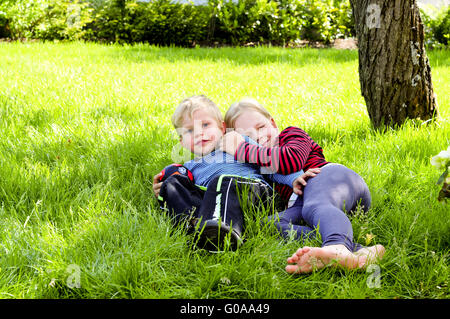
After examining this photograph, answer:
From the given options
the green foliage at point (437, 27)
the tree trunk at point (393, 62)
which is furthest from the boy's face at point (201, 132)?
the green foliage at point (437, 27)

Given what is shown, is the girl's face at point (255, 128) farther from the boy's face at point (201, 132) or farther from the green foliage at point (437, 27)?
the green foliage at point (437, 27)

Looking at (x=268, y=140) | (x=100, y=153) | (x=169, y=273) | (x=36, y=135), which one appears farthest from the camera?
(x=36, y=135)

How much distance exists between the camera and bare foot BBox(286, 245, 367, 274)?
1.76 m

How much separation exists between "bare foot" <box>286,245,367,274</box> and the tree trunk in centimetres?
193

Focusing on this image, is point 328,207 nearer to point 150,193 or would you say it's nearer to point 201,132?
point 201,132

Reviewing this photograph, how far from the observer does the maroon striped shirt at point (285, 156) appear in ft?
7.63

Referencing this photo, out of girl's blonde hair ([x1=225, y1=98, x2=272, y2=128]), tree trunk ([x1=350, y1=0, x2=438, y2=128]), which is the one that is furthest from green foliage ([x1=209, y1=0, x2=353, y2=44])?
girl's blonde hair ([x1=225, y1=98, x2=272, y2=128])

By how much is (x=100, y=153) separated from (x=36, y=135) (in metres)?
0.63

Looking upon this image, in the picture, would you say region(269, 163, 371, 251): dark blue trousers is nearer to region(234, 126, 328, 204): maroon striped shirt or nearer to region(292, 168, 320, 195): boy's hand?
region(292, 168, 320, 195): boy's hand

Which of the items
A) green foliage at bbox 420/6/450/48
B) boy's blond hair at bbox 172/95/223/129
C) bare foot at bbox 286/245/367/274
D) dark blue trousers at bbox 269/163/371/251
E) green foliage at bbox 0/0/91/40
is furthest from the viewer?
green foliage at bbox 0/0/91/40
